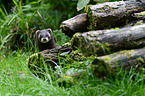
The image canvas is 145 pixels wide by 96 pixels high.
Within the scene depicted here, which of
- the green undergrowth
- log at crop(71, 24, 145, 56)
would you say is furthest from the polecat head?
log at crop(71, 24, 145, 56)

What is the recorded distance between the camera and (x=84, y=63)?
284cm

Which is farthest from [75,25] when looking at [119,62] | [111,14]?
[119,62]

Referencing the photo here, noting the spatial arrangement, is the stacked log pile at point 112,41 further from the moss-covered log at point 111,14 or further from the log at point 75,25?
the log at point 75,25

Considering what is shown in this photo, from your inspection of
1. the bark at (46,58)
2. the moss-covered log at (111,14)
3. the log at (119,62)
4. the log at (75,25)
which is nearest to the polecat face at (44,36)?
the bark at (46,58)

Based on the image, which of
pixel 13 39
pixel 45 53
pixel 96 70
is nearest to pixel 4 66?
pixel 45 53

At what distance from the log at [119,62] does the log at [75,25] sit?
3.34ft

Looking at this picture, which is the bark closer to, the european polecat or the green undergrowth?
the green undergrowth

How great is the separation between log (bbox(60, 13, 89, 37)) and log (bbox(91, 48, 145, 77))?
1019 millimetres

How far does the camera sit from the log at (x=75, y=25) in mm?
3205

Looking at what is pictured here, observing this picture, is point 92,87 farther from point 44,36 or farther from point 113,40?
point 44,36

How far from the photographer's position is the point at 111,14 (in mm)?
2936

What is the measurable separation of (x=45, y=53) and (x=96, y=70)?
1275mm

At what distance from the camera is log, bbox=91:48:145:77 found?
2307 mm

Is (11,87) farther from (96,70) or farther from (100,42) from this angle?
(100,42)
